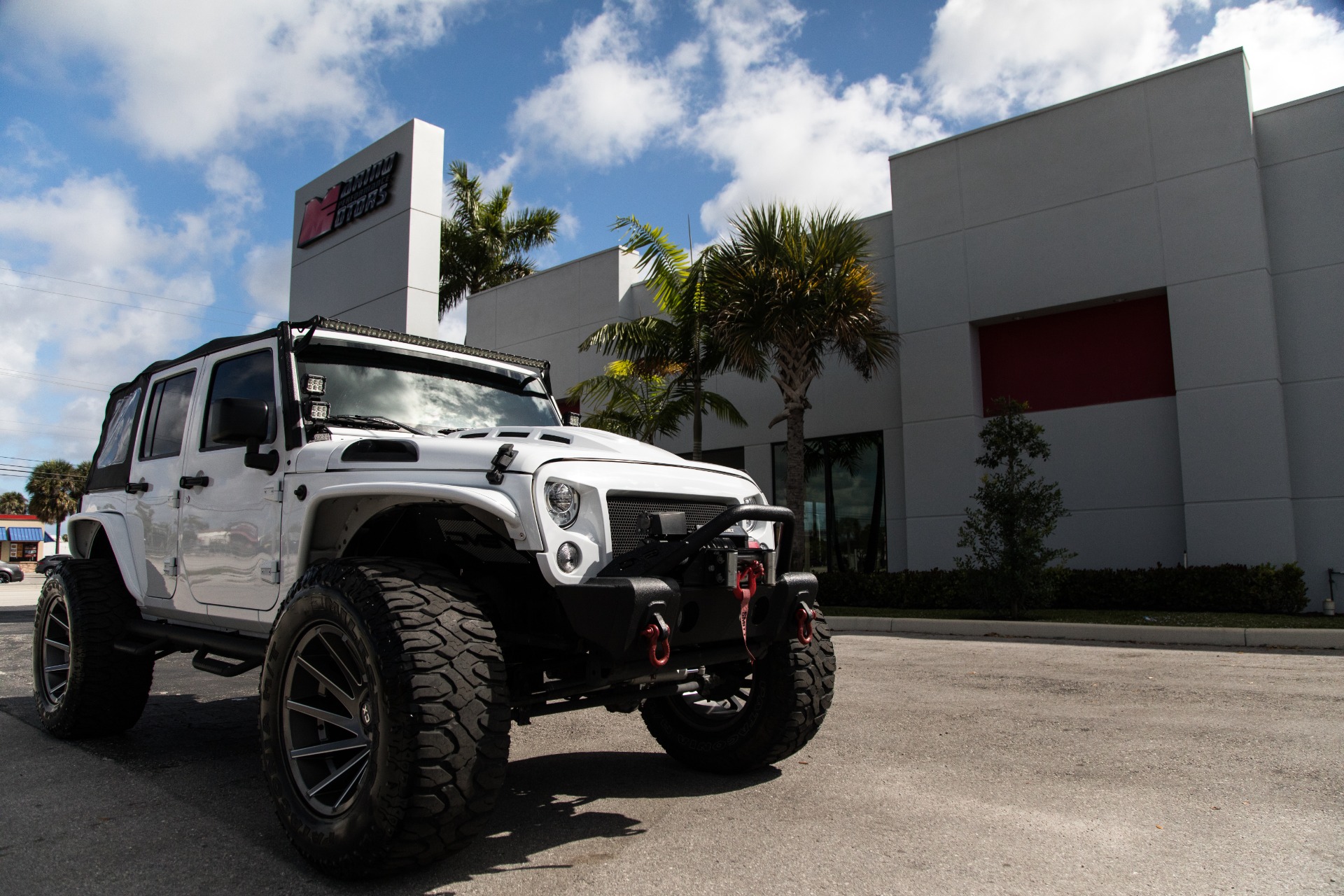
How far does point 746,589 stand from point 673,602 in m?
0.43

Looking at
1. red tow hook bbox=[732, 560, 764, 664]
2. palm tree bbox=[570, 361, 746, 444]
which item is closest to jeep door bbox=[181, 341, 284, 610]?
red tow hook bbox=[732, 560, 764, 664]

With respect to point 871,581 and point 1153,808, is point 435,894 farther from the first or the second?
point 871,581

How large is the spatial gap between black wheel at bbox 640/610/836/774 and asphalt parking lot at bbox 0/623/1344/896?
13 cm

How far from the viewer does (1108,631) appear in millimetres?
10148

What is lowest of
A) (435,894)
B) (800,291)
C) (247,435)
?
(435,894)

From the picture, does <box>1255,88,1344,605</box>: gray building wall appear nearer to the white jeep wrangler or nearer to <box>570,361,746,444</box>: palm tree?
<box>570,361,746,444</box>: palm tree

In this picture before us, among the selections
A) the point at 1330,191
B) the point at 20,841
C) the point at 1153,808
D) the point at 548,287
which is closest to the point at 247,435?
the point at 20,841

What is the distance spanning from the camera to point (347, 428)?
406cm

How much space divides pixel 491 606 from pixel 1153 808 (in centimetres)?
286

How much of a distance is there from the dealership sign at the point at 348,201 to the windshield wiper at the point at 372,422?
14341 mm

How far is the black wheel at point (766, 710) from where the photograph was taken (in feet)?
12.9

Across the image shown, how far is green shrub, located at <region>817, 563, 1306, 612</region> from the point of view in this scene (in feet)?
38.4

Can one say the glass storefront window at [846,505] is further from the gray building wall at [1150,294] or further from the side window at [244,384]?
the side window at [244,384]

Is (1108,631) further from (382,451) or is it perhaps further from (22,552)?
(22,552)
